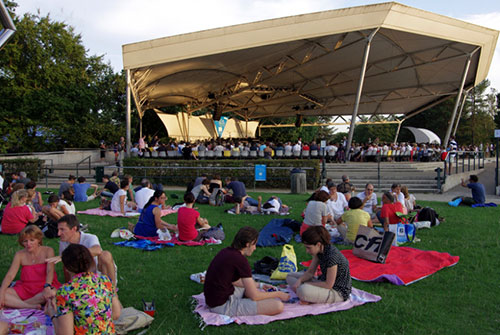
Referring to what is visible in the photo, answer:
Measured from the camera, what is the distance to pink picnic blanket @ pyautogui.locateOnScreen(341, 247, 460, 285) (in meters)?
5.46

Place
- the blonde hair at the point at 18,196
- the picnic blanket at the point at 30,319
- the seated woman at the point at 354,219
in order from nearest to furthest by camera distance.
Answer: the picnic blanket at the point at 30,319
the seated woman at the point at 354,219
the blonde hair at the point at 18,196

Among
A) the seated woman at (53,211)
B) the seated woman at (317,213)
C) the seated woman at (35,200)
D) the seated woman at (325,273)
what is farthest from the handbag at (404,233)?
the seated woman at (35,200)

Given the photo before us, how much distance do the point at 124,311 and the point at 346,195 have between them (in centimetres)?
756

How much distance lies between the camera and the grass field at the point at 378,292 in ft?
13.0

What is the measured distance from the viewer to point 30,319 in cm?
400

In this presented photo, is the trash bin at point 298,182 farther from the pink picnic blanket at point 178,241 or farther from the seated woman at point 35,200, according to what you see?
the seated woman at point 35,200

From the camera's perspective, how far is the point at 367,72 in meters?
30.9

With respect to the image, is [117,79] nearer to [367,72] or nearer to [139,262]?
[367,72]

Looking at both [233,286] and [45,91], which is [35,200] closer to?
[233,286]

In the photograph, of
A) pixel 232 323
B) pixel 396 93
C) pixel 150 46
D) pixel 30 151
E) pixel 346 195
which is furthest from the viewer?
pixel 396 93

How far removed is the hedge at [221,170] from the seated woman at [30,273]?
1235 centimetres

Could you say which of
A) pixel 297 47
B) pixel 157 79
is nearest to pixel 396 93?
pixel 297 47

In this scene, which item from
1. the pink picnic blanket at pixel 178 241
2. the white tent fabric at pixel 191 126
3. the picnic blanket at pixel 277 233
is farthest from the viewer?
the white tent fabric at pixel 191 126

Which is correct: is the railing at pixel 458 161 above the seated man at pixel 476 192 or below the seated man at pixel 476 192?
above
